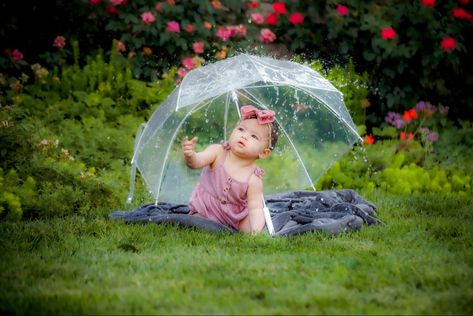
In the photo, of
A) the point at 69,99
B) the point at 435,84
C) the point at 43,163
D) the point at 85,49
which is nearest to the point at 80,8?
the point at 85,49

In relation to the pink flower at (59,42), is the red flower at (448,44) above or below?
below

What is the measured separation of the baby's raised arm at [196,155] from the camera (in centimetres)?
482

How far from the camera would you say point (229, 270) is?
403cm

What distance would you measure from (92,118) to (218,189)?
2.59 m

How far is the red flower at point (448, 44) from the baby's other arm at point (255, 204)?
12.5 ft

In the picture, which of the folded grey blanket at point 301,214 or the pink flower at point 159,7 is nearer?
the folded grey blanket at point 301,214

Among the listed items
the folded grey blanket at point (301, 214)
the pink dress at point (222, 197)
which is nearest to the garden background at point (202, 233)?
the folded grey blanket at point (301, 214)

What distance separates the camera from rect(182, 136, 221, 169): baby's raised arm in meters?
4.82

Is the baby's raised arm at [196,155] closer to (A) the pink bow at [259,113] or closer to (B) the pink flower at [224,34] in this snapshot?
(A) the pink bow at [259,113]

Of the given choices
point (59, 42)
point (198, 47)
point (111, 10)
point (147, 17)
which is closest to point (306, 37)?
point (198, 47)

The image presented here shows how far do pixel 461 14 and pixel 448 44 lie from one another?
0.44 metres

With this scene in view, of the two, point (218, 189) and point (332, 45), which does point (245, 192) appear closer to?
point (218, 189)

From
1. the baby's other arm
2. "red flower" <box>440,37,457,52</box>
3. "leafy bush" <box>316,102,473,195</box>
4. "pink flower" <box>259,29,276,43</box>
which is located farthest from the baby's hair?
"red flower" <box>440,37,457,52</box>

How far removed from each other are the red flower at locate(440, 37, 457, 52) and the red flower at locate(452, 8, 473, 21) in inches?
13.7
